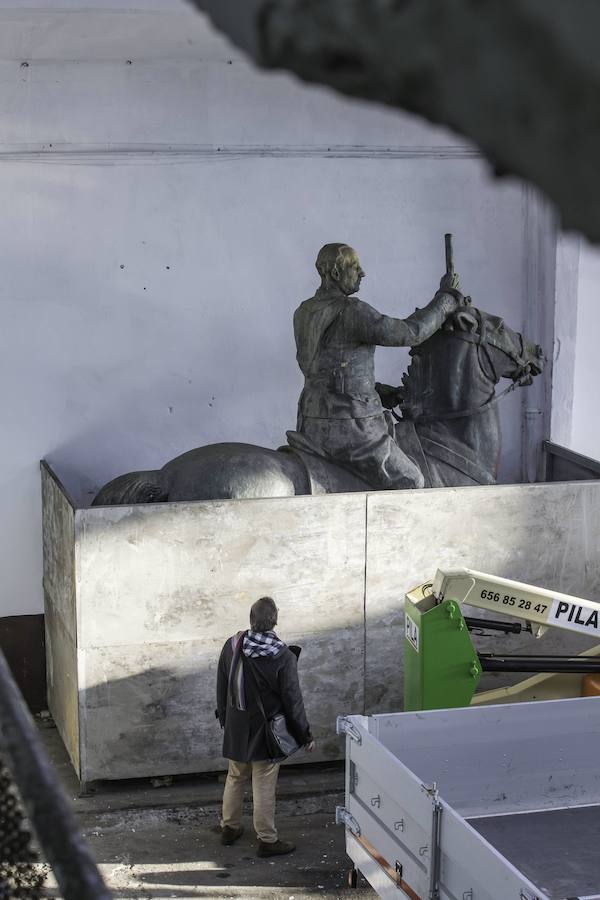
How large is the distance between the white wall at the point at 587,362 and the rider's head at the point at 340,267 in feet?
8.13

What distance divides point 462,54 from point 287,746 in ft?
18.0

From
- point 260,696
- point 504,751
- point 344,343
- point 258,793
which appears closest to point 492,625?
point 504,751

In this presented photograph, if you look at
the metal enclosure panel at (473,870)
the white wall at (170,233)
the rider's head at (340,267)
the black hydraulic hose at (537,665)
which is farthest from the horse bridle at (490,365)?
the metal enclosure panel at (473,870)

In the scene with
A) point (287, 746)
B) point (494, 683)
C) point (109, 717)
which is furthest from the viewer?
point (494, 683)

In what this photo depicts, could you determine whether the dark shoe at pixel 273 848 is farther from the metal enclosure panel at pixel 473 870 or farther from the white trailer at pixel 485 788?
the metal enclosure panel at pixel 473 870

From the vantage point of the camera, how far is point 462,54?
0.54 meters

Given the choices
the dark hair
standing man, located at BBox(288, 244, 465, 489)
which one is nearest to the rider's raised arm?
standing man, located at BBox(288, 244, 465, 489)

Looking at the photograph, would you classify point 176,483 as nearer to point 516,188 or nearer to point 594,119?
point 516,188

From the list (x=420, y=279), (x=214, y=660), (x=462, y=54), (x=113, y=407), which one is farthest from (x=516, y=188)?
(x=462, y=54)

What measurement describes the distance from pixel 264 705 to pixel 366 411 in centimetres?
198

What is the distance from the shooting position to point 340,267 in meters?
6.82

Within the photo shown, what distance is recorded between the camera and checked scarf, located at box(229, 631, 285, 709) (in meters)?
5.76

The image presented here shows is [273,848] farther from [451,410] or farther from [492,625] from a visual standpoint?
[451,410]

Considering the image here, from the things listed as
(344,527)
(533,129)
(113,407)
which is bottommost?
(344,527)
